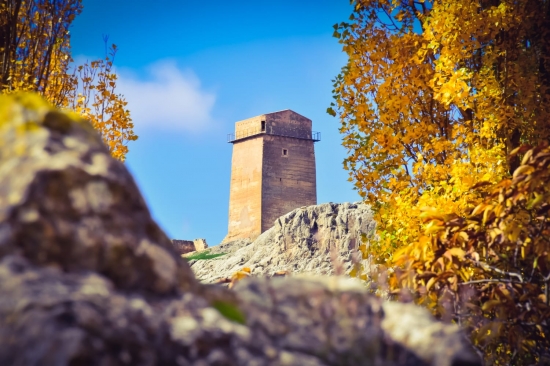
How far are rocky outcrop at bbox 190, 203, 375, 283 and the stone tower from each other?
23.7 ft

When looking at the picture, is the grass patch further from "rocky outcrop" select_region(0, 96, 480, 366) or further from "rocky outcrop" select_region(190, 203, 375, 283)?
"rocky outcrop" select_region(0, 96, 480, 366)

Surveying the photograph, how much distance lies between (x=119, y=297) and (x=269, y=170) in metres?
58.9

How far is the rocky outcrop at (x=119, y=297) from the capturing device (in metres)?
1.73

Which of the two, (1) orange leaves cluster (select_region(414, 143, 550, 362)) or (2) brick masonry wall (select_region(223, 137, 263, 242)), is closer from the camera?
(1) orange leaves cluster (select_region(414, 143, 550, 362))

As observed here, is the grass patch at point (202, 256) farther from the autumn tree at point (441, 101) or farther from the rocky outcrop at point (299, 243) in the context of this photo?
the autumn tree at point (441, 101)

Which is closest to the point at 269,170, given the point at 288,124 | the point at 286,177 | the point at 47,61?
the point at 286,177

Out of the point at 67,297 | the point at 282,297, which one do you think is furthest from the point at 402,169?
the point at 67,297

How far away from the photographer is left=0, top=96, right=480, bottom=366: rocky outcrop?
173cm

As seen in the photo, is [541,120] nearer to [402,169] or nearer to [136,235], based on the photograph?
[402,169]

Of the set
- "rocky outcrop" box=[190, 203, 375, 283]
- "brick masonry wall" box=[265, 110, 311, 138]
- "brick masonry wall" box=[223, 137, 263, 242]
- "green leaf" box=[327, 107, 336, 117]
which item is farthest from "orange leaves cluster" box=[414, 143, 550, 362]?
"brick masonry wall" box=[265, 110, 311, 138]

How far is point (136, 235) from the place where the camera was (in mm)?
2037

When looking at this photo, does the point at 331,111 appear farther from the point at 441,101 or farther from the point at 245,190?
the point at 245,190

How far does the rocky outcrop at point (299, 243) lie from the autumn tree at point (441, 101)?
34.8m

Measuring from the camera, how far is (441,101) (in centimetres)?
806
